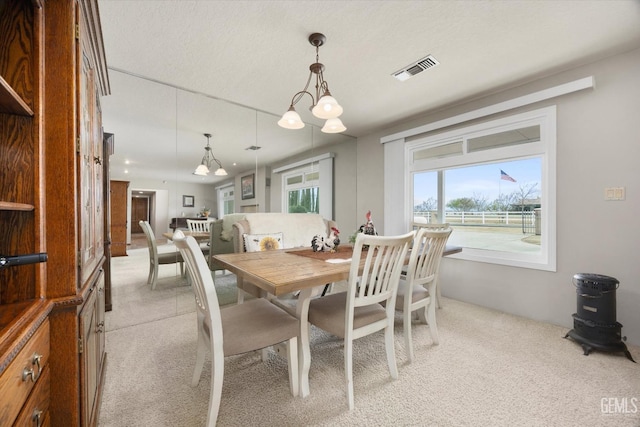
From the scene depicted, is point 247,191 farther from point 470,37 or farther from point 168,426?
point 470,37

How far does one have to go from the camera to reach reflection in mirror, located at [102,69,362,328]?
290cm

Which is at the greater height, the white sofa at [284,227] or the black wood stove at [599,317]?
the white sofa at [284,227]


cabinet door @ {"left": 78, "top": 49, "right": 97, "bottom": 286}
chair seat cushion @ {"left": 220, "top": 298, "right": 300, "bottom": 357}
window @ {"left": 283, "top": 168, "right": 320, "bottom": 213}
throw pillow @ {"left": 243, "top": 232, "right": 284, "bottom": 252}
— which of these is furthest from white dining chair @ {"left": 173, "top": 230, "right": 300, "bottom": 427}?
window @ {"left": 283, "top": 168, "right": 320, "bottom": 213}

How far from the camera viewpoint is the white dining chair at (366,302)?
4.68 ft

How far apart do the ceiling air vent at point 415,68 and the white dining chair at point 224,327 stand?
2.42 m

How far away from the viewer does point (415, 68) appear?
2482 mm

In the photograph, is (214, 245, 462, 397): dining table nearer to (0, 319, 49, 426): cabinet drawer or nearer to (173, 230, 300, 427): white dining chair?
(173, 230, 300, 427): white dining chair

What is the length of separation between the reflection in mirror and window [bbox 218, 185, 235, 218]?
1 centimetres

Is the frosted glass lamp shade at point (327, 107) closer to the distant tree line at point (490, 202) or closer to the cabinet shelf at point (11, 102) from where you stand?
the cabinet shelf at point (11, 102)

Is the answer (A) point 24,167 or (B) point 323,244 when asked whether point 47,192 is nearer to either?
(A) point 24,167

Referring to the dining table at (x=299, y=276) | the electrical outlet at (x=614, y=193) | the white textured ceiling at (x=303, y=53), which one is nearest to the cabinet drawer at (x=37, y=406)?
the dining table at (x=299, y=276)

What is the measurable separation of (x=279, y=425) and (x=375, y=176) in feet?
11.9

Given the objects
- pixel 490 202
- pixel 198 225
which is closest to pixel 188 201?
pixel 198 225

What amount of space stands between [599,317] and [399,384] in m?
1.75
